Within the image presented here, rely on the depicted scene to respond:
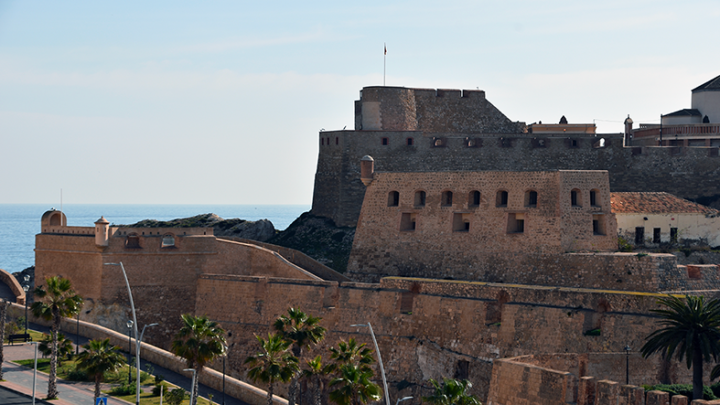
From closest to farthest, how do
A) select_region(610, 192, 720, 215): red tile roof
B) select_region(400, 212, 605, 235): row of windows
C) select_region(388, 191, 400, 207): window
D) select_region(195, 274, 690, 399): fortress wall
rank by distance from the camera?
select_region(195, 274, 690, 399): fortress wall, select_region(400, 212, 605, 235): row of windows, select_region(610, 192, 720, 215): red tile roof, select_region(388, 191, 400, 207): window

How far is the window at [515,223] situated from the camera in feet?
140

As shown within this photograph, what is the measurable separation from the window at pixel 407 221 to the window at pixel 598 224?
28.6 ft

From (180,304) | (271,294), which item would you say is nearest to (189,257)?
(180,304)

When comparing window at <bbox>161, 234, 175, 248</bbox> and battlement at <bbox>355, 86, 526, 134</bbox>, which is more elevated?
battlement at <bbox>355, 86, 526, 134</bbox>

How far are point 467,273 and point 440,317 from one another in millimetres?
4616

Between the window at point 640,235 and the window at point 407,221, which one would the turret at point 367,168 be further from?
the window at point 640,235

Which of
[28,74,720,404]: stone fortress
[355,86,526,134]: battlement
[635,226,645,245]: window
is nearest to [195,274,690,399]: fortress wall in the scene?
[28,74,720,404]: stone fortress

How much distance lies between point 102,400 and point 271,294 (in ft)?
41.9

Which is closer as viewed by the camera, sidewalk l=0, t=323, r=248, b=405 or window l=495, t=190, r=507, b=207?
sidewalk l=0, t=323, r=248, b=405

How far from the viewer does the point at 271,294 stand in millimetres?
45031

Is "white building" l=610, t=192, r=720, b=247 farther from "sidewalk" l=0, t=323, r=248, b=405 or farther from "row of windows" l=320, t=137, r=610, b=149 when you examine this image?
"sidewalk" l=0, t=323, r=248, b=405

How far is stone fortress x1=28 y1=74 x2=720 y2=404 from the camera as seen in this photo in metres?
34.5

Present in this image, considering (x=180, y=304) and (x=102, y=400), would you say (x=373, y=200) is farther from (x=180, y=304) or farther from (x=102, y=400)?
(x=102, y=400)

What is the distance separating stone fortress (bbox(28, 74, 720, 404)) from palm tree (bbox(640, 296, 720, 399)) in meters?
1.83
